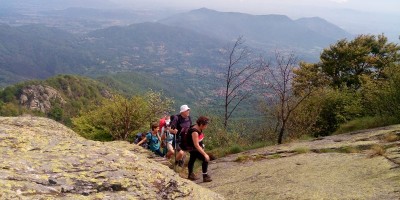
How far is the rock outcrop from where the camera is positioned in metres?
4.80

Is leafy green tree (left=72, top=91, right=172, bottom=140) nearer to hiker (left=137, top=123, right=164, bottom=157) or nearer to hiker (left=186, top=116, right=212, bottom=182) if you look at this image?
hiker (left=137, top=123, right=164, bottom=157)

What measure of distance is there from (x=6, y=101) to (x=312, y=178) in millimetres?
170376

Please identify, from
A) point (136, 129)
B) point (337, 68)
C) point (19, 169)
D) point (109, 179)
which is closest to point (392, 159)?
point (109, 179)

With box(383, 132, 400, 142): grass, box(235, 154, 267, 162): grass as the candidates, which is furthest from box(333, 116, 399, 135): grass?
box(235, 154, 267, 162): grass

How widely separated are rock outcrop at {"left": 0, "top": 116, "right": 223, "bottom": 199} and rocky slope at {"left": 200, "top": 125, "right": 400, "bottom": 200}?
8.69 feet

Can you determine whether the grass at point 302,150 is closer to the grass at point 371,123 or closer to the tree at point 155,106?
the grass at point 371,123

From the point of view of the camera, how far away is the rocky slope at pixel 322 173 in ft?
25.9

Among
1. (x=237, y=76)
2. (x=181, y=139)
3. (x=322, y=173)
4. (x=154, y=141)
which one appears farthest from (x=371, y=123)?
(x=237, y=76)

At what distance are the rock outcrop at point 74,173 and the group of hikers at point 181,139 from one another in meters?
3.90

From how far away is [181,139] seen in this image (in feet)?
39.0

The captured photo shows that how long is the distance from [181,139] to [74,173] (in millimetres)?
6560

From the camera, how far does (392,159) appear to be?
363 inches

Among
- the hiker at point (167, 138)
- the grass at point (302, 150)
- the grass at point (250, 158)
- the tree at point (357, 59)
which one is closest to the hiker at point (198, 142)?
the hiker at point (167, 138)

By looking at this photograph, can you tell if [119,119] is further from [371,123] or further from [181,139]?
[371,123]
